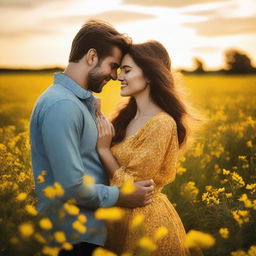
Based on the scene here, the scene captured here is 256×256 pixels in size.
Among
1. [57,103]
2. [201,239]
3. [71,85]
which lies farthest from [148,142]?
[201,239]

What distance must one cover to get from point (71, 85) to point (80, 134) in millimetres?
348

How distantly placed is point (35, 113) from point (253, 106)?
7.29 meters

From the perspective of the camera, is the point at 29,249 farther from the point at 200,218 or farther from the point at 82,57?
the point at 200,218

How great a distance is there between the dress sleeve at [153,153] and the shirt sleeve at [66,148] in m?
0.44

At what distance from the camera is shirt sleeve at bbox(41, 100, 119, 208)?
228 centimetres

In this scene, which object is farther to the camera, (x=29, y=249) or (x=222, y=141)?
(x=222, y=141)

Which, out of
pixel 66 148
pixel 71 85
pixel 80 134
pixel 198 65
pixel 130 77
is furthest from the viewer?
pixel 198 65

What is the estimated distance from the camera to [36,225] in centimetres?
198

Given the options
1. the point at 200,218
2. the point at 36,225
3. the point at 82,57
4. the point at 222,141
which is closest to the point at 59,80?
the point at 82,57

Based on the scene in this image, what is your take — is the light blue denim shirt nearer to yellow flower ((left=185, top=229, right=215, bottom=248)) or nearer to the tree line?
yellow flower ((left=185, top=229, right=215, bottom=248))

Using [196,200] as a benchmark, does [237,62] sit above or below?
below

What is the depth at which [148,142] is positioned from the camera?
2822 mm

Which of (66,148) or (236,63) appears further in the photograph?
(236,63)

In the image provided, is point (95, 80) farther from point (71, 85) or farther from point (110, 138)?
point (110, 138)
